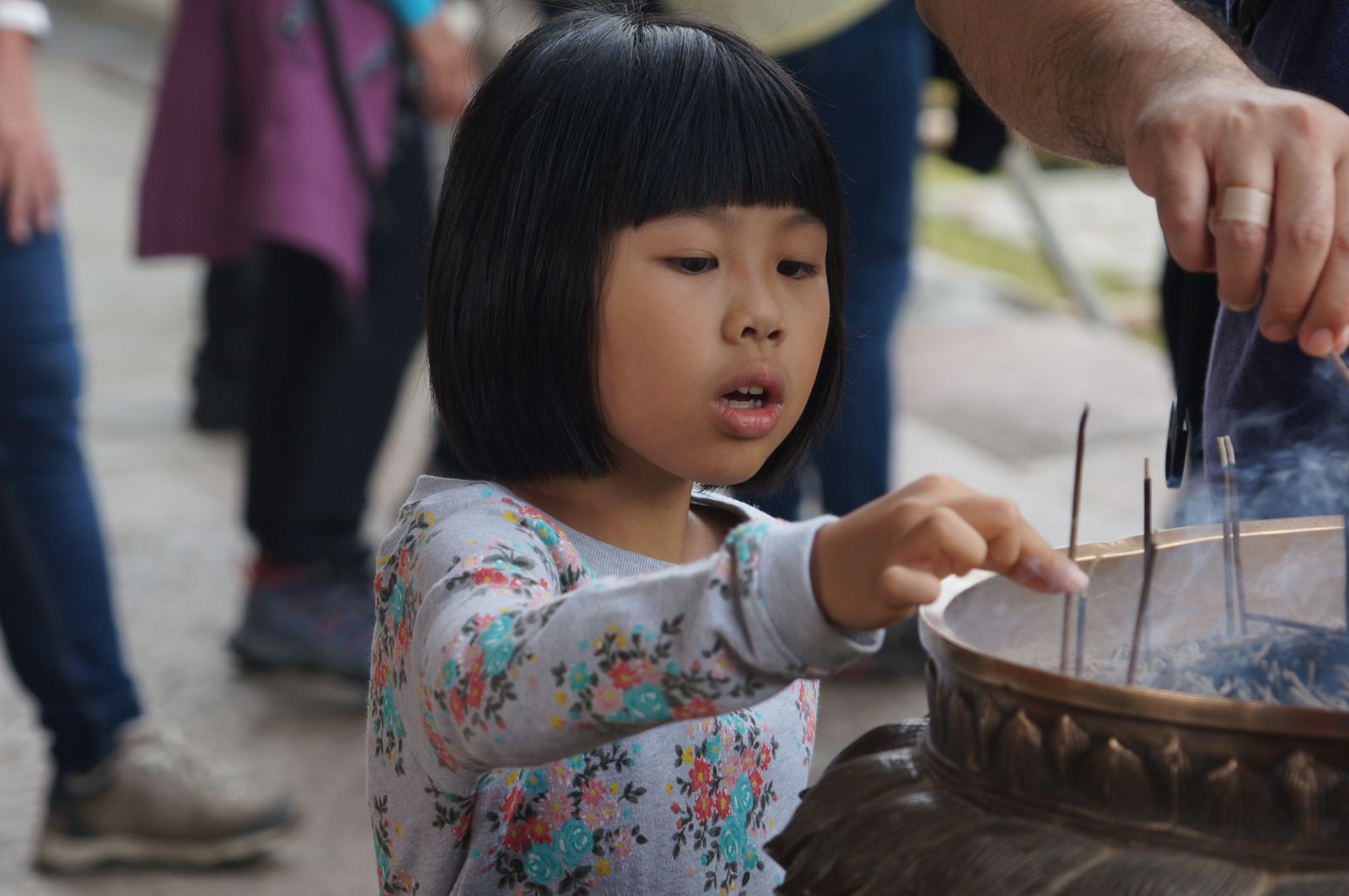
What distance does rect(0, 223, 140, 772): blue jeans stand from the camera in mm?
2465

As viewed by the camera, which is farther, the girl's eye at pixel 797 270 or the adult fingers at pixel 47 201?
the adult fingers at pixel 47 201

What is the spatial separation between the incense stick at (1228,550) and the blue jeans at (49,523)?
1835 mm

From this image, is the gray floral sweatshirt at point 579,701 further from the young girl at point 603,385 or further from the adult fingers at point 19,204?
the adult fingers at point 19,204

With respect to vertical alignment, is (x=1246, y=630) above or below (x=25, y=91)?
below

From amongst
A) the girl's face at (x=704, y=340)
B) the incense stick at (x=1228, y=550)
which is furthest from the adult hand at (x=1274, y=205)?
the girl's face at (x=704, y=340)

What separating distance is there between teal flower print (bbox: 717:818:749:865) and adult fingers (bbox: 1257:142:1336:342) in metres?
0.62

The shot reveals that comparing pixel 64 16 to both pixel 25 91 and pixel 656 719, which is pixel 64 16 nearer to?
pixel 25 91

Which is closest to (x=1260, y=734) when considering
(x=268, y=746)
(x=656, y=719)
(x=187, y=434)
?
(x=656, y=719)

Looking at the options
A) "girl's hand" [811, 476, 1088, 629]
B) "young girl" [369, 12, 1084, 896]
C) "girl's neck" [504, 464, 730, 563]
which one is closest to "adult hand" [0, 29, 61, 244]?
"young girl" [369, 12, 1084, 896]

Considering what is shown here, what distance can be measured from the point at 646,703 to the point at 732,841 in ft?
1.47

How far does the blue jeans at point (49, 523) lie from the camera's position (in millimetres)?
2465

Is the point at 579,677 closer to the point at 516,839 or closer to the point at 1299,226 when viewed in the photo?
the point at 516,839

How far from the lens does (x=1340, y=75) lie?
155 cm

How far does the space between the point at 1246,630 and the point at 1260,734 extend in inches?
14.6
